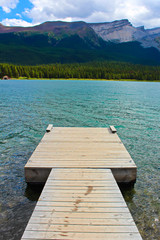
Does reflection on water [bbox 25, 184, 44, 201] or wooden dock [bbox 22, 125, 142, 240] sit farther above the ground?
wooden dock [bbox 22, 125, 142, 240]

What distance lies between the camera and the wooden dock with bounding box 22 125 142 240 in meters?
4.48

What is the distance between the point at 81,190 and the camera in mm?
6250

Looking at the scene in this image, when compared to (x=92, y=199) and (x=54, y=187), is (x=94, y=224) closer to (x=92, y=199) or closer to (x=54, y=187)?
(x=92, y=199)

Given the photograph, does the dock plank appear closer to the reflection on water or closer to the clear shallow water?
the reflection on water

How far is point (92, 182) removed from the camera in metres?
6.77

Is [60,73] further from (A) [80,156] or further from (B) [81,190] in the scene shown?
(B) [81,190]

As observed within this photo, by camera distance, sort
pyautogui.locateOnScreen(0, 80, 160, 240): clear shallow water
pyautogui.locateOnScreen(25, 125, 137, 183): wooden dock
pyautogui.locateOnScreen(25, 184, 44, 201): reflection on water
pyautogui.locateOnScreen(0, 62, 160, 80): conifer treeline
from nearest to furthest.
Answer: pyautogui.locateOnScreen(0, 80, 160, 240): clear shallow water
pyautogui.locateOnScreen(25, 184, 44, 201): reflection on water
pyautogui.locateOnScreen(25, 125, 137, 183): wooden dock
pyautogui.locateOnScreen(0, 62, 160, 80): conifer treeline

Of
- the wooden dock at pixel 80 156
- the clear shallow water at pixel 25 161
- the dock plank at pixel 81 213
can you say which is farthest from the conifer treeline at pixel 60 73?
the dock plank at pixel 81 213

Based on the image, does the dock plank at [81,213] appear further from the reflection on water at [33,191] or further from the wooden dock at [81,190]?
the reflection on water at [33,191]

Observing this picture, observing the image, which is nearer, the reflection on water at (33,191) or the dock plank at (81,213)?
the dock plank at (81,213)

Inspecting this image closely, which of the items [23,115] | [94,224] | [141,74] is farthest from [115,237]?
[141,74]

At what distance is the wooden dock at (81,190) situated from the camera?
4.48 metres

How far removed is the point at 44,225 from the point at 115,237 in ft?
6.03

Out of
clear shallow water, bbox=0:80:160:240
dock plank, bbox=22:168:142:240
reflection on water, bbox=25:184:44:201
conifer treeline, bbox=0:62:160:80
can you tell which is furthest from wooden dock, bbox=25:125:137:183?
conifer treeline, bbox=0:62:160:80
